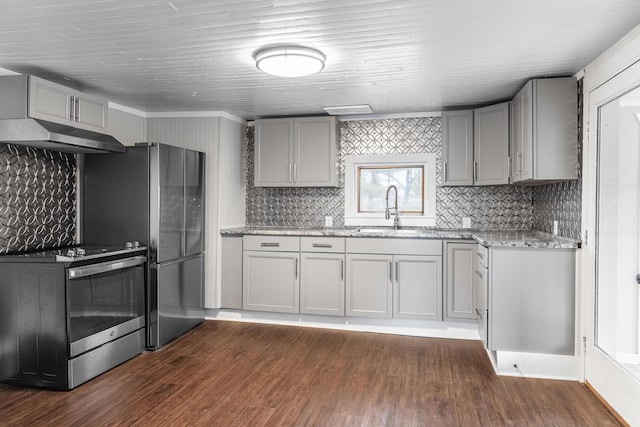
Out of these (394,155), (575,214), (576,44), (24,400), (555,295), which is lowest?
(24,400)

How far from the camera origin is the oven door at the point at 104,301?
9.04 feet

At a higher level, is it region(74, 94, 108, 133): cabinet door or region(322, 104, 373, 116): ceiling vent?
region(322, 104, 373, 116): ceiling vent

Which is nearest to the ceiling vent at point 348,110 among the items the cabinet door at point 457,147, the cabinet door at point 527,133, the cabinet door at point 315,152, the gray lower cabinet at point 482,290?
the cabinet door at point 315,152

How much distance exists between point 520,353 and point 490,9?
227 centimetres

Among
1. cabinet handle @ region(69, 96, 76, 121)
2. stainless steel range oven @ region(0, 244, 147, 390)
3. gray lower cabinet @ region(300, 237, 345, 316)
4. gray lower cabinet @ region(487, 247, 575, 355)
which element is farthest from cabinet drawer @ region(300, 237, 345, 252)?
cabinet handle @ region(69, 96, 76, 121)

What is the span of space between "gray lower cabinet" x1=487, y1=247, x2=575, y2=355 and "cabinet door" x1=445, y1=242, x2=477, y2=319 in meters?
0.71

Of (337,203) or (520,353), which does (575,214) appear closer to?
(520,353)

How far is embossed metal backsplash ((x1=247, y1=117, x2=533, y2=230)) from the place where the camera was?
13.9 ft

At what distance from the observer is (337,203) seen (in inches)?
184

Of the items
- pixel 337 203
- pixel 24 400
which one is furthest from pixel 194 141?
pixel 24 400

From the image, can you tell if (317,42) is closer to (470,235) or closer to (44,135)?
(44,135)

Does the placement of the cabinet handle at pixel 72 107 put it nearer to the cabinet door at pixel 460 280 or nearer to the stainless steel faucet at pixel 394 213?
the stainless steel faucet at pixel 394 213

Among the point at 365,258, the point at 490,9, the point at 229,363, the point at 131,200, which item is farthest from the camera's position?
the point at 365,258

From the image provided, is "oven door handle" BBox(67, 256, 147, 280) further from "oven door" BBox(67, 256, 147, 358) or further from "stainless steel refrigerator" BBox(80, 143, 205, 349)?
"stainless steel refrigerator" BBox(80, 143, 205, 349)
